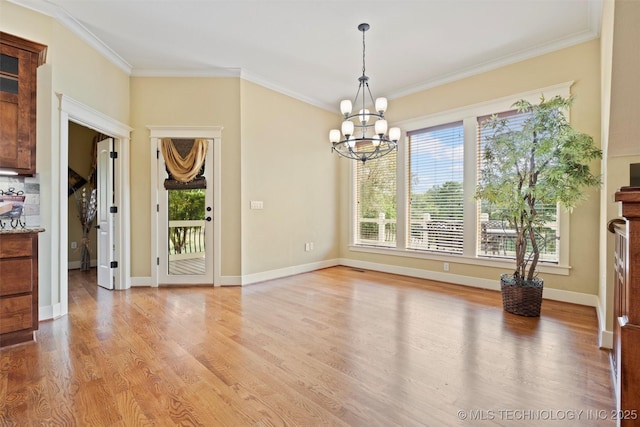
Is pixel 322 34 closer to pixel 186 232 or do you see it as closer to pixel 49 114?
pixel 49 114

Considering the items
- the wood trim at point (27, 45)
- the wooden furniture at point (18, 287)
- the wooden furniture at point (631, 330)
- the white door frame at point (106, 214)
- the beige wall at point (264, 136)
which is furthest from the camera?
the white door frame at point (106, 214)

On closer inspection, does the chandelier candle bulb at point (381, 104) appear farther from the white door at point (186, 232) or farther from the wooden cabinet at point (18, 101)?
the wooden cabinet at point (18, 101)

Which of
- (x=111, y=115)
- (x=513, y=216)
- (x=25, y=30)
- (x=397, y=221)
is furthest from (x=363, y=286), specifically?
(x=25, y=30)

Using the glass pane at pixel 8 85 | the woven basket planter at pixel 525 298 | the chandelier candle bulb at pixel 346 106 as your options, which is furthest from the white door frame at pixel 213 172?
the woven basket planter at pixel 525 298

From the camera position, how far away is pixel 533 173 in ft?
10.9

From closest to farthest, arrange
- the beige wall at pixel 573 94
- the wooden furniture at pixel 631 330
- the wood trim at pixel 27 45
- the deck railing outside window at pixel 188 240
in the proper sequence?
the wooden furniture at pixel 631 330 < the wood trim at pixel 27 45 < the beige wall at pixel 573 94 < the deck railing outside window at pixel 188 240

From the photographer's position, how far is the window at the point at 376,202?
18.3ft

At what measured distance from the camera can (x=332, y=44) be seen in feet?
12.6

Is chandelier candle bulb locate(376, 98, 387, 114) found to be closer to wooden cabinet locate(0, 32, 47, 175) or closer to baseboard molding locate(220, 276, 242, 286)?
baseboard molding locate(220, 276, 242, 286)

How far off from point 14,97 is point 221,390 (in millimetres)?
3370

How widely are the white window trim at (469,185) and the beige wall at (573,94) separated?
0.08m

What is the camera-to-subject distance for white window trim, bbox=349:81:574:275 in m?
3.79

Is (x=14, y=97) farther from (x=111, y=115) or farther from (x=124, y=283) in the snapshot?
(x=124, y=283)

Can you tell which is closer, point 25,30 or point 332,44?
point 25,30
